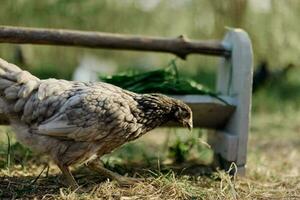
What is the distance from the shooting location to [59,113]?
3.48 meters

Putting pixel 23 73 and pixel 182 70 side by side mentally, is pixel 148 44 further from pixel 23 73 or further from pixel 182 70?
pixel 182 70

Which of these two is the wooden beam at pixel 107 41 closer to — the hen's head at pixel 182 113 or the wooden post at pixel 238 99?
the wooden post at pixel 238 99

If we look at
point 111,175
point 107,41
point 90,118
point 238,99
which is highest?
point 107,41

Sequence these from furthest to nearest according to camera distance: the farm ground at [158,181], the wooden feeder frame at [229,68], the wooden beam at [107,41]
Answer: the wooden feeder frame at [229,68], the wooden beam at [107,41], the farm ground at [158,181]

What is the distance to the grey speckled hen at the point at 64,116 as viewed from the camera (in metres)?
3.46

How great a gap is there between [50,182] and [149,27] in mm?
5663

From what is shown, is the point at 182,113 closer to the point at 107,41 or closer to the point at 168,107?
the point at 168,107

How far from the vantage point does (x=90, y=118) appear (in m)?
3.48

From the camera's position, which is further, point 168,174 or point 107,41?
point 107,41

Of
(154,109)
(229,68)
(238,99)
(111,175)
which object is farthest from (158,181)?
(229,68)

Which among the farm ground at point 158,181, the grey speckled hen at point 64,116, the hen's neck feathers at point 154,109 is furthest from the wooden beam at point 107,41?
the farm ground at point 158,181

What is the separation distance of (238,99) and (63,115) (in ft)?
4.97

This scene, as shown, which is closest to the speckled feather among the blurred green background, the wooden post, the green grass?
the green grass

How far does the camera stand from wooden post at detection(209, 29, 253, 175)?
4.36 m
